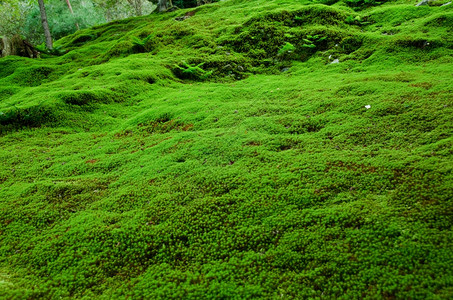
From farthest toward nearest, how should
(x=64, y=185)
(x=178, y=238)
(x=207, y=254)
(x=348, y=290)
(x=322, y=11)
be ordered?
(x=322, y=11) < (x=64, y=185) < (x=178, y=238) < (x=207, y=254) < (x=348, y=290)

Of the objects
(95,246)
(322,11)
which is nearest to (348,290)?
(95,246)

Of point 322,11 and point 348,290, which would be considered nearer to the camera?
point 348,290

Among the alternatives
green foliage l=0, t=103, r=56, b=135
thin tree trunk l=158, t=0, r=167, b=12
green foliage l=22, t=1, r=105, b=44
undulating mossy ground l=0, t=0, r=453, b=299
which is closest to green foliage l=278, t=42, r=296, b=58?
undulating mossy ground l=0, t=0, r=453, b=299

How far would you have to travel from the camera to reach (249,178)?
4.05m

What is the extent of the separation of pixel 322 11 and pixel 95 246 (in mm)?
11575

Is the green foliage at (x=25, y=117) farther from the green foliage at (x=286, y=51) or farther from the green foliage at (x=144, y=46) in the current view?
the green foliage at (x=286, y=51)

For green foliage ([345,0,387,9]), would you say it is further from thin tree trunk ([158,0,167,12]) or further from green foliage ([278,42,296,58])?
thin tree trunk ([158,0,167,12])

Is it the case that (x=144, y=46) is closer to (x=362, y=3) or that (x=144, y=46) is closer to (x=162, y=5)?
(x=362, y=3)

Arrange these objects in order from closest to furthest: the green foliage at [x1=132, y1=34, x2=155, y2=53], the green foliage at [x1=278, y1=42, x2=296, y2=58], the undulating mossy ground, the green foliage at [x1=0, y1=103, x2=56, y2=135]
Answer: the undulating mossy ground < the green foliage at [x1=0, y1=103, x2=56, y2=135] < the green foliage at [x1=278, y1=42, x2=296, y2=58] < the green foliage at [x1=132, y1=34, x2=155, y2=53]

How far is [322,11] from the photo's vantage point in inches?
424

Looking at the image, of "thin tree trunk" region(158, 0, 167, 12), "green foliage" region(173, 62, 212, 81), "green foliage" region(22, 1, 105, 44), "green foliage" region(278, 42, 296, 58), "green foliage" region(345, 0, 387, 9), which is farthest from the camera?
"green foliage" region(22, 1, 105, 44)

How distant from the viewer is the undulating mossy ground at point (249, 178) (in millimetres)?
2678

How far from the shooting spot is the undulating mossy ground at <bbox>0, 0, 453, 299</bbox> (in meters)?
2.68

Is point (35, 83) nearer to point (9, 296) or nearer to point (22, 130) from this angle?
point (22, 130)
